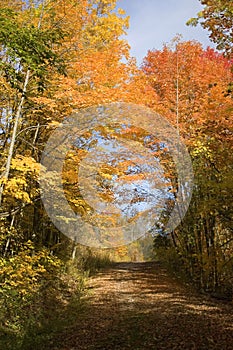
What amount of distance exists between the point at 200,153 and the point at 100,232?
9.25 meters

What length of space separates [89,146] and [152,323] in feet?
19.4

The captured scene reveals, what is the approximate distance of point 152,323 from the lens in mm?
7113

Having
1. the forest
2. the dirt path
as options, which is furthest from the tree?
the dirt path

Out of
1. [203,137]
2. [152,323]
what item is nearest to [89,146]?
[203,137]

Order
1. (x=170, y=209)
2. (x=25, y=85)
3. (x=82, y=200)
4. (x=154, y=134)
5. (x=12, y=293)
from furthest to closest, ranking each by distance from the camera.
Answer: (x=170, y=209) < (x=154, y=134) < (x=82, y=200) < (x=25, y=85) < (x=12, y=293)

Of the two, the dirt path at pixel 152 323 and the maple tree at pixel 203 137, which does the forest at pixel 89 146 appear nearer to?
the maple tree at pixel 203 137

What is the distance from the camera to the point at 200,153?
36.9 ft

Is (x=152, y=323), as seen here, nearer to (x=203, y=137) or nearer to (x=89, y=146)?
(x=89, y=146)

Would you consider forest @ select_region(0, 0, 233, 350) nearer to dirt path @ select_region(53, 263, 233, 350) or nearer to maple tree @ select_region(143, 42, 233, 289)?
maple tree @ select_region(143, 42, 233, 289)

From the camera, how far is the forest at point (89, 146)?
6.93 metres

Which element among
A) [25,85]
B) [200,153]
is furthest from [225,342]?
[25,85]

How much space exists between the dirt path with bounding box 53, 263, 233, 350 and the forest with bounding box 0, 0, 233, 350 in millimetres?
436

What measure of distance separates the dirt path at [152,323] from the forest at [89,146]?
436 mm

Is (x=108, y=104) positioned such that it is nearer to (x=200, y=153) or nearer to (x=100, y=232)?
(x=200, y=153)
